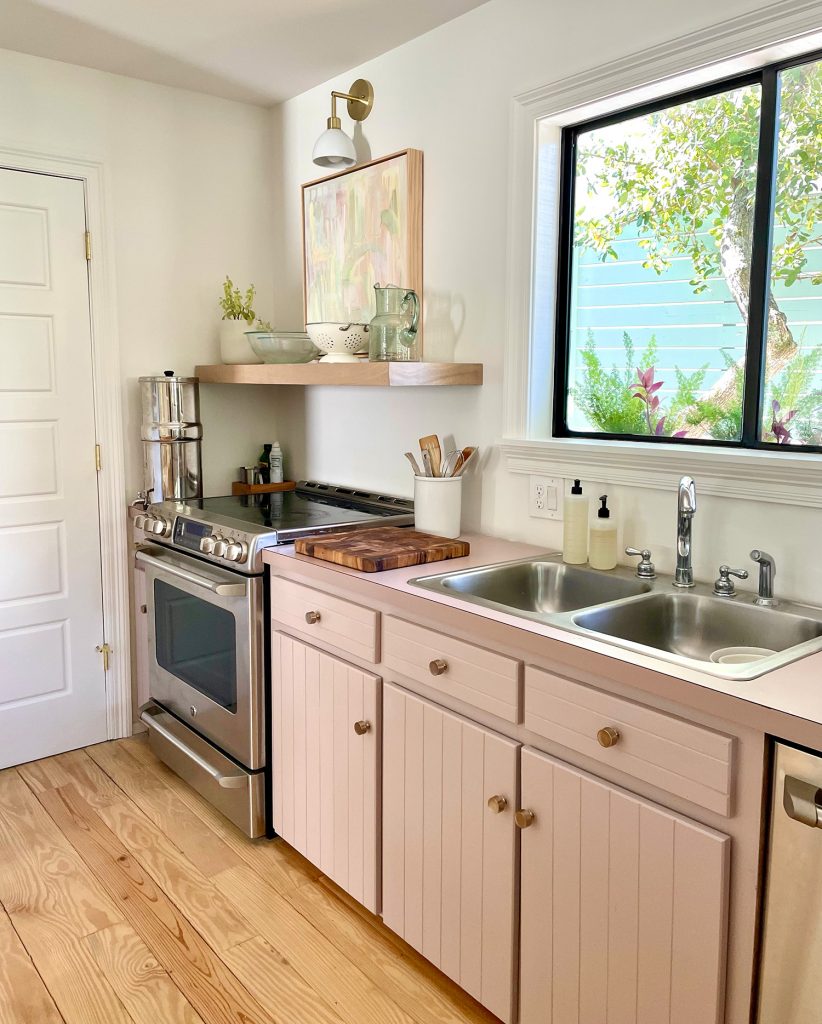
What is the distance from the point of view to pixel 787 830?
125 centimetres

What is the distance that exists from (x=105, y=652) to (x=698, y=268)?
2409 mm

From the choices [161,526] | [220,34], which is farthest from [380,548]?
[220,34]

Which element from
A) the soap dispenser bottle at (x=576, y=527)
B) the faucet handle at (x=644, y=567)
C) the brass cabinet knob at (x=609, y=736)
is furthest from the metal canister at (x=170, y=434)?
the brass cabinet knob at (x=609, y=736)

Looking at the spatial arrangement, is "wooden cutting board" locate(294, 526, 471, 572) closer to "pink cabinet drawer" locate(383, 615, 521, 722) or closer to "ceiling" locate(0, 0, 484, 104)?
"pink cabinet drawer" locate(383, 615, 521, 722)

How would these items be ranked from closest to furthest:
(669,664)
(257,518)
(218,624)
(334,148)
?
(669,664) → (218,624) → (257,518) → (334,148)

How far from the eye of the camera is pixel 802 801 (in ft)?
3.99

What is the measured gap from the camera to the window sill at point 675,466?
181 centimetres

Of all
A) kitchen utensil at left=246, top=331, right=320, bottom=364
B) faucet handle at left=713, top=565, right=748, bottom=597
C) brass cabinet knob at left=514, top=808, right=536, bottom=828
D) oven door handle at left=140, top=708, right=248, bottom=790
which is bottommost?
oven door handle at left=140, top=708, right=248, bottom=790

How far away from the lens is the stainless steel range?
2459 millimetres

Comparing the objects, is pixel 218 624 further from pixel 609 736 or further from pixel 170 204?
pixel 170 204

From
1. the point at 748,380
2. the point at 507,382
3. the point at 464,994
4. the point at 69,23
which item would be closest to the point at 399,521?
the point at 507,382

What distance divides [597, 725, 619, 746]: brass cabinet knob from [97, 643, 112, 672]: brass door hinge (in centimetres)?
226

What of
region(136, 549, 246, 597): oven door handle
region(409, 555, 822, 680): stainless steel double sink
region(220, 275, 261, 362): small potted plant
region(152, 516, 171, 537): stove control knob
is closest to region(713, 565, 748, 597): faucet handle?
region(409, 555, 822, 680): stainless steel double sink

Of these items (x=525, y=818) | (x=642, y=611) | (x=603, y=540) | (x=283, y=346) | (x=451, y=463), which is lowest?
(x=525, y=818)
